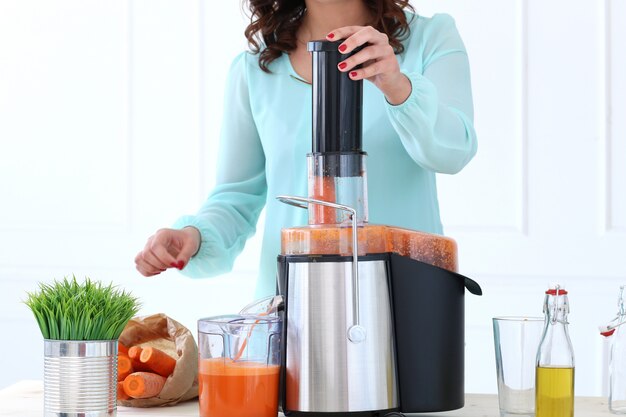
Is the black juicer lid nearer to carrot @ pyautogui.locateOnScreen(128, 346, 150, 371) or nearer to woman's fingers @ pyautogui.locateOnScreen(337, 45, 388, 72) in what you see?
woman's fingers @ pyautogui.locateOnScreen(337, 45, 388, 72)

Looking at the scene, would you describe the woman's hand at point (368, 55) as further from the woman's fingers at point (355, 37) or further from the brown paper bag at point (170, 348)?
the brown paper bag at point (170, 348)

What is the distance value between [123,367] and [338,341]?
320mm

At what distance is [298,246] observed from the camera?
109 cm

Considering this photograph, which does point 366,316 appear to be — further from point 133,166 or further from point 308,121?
point 133,166

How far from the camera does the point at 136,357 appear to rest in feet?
3.95

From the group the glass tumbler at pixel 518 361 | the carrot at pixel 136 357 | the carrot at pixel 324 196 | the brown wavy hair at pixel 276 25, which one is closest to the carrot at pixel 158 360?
the carrot at pixel 136 357

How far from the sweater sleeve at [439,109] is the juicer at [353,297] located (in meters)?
0.11

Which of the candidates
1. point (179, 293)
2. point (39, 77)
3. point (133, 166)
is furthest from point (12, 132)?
point (179, 293)

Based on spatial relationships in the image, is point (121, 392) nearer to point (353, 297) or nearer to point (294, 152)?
point (353, 297)

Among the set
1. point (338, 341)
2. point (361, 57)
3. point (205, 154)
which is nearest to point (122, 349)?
point (338, 341)

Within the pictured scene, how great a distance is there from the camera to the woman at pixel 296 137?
4.51 ft

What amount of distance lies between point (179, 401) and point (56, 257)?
189cm

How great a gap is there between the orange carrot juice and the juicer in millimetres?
34

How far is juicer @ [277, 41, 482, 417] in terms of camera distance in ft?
3.46
